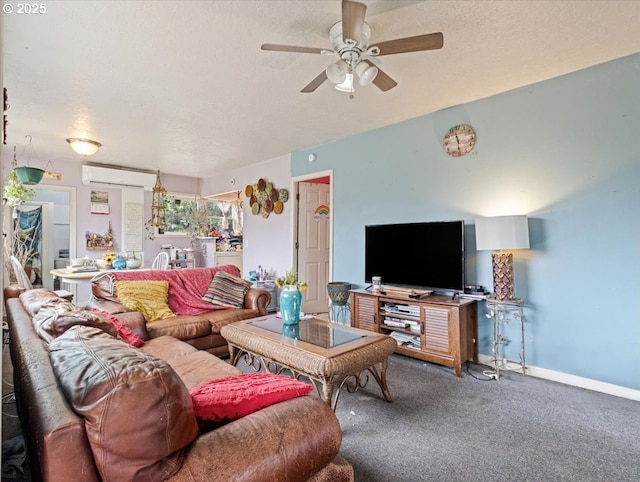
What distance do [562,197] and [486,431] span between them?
78.5 inches

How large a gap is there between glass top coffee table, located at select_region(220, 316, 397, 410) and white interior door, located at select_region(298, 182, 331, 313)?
249 cm

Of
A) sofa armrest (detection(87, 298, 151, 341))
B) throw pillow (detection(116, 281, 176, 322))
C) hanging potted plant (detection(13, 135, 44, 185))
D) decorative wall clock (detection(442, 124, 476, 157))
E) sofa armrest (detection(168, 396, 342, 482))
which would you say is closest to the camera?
sofa armrest (detection(168, 396, 342, 482))

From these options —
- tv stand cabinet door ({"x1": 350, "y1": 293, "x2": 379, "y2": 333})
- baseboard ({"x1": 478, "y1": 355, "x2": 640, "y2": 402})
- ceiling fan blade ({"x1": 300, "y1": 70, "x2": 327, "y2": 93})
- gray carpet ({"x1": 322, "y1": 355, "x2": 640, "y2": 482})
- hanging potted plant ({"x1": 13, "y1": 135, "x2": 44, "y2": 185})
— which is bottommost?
gray carpet ({"x1": 322, "y1": 355, "x2": 640, "y2": 482})

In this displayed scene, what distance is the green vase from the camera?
2.64 meters

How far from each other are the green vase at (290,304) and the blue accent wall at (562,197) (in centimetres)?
152

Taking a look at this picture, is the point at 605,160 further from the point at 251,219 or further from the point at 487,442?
the point at 251,219

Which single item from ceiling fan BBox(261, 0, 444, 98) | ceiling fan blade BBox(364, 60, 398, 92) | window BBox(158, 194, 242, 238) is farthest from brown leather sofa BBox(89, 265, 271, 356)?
window BBox(158, 194, 242, 238)

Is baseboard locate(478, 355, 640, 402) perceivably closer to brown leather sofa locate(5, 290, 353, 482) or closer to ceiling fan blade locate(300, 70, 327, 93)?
brown leather sofa locate(5, 290, 353, 482)

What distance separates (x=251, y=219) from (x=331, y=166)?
2049 millimetres

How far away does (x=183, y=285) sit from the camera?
3693 millimetres

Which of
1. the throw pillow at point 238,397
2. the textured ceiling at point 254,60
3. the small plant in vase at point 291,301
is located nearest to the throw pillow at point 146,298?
the small plant in vase at point 291,301

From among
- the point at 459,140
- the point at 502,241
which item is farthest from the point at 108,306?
the point at 459,140

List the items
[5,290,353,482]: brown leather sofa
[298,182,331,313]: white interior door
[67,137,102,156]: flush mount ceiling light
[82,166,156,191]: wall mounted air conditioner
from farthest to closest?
[82,166,156,191]: wall mounted air conditioner → [298,182,331,313]: white interior door → [67,137,102,156]: flush mount ceiling light → [5,290,353,482]: brown leather sofa

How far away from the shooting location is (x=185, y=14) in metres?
2.07
